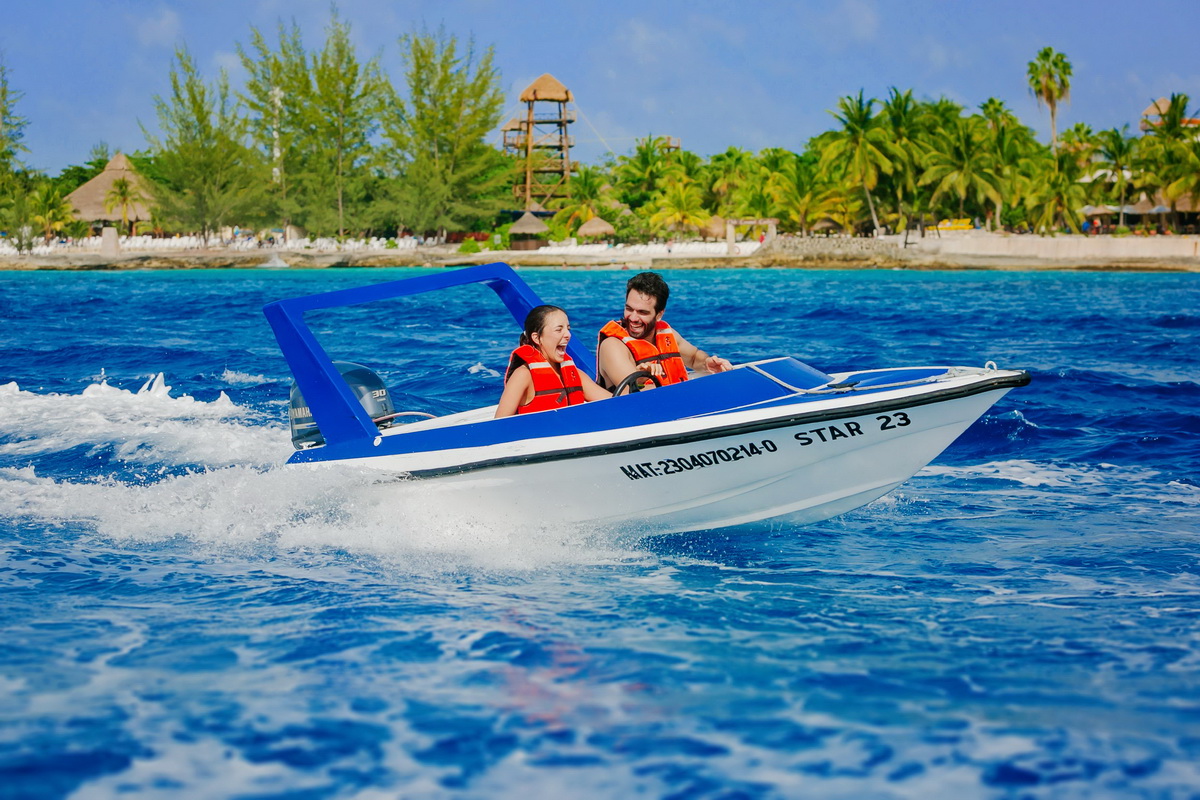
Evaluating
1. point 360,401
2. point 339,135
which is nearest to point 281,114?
point 339,135

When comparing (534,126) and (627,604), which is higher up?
(534,126)

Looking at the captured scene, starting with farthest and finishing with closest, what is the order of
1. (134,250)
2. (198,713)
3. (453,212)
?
(453,212) → (134,250) → (198,713)

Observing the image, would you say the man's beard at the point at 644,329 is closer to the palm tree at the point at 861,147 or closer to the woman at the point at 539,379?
the woman at the point at 539,379

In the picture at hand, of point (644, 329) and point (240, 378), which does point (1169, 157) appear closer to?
point (240, 378)

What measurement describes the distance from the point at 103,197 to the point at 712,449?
75.0m

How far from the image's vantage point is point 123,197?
68625mm

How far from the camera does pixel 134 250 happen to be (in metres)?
61.6

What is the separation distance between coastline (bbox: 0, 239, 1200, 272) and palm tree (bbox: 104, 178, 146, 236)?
10.1 metres

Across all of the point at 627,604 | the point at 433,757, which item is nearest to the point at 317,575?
the point at 627,604

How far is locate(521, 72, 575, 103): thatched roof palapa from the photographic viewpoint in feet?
281

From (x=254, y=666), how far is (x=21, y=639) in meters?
1.09

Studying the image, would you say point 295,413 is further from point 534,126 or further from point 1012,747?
point 534,126

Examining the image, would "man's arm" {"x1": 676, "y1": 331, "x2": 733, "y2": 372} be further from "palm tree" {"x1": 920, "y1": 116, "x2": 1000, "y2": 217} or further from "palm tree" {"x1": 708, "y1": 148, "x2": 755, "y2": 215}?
"palm tree" {"x1": 708, "y1": 148, "x2": 755, "y2": 215}

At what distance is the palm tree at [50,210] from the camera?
65.9m
